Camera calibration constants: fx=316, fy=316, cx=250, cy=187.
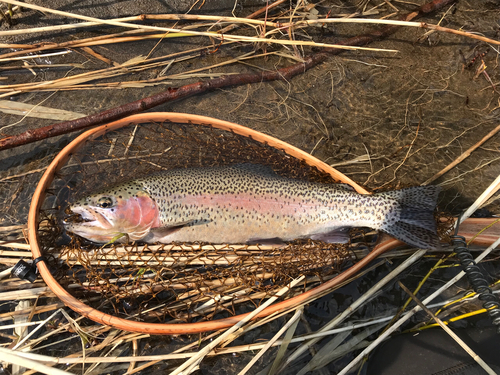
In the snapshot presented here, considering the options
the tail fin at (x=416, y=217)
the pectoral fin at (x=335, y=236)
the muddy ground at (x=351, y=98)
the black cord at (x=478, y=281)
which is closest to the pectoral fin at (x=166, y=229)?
the pectoral fin at (x=335, y=236)

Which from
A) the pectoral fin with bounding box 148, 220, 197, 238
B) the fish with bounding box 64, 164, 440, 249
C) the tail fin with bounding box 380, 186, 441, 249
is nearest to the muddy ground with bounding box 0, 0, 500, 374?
the tail fin with bounding box 380, 186, 441, 249

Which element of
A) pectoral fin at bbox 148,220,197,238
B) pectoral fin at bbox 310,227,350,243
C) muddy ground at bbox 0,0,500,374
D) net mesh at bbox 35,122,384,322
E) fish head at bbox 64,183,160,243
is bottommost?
net mesh at bbox 35,122,384,322

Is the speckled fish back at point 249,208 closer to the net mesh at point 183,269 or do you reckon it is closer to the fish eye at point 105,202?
the net mesh at point 183,269

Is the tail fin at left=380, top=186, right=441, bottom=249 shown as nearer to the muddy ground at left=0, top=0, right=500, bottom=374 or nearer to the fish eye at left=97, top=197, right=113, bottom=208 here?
the muddy ground at left=0, top=0, right=500, bottom=374

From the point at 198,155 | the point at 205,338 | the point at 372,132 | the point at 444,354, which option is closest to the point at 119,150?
the point at 198,155

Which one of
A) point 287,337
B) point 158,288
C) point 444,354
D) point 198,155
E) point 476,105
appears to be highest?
point 476,105

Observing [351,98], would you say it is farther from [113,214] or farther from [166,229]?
[113,214]

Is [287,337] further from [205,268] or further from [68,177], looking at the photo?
[68,177]
